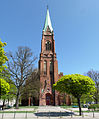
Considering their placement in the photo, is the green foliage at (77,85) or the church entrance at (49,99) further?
the church entrance at (49,99)

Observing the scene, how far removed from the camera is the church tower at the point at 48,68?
3672cm

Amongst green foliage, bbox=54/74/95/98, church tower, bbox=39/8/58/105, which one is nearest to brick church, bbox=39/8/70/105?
church tower, bbox=39/8/58/105

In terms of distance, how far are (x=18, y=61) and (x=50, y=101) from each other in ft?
61.6

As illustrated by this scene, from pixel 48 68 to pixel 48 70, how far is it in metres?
0.77

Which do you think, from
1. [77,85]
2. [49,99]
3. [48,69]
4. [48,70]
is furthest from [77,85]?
[48,69]

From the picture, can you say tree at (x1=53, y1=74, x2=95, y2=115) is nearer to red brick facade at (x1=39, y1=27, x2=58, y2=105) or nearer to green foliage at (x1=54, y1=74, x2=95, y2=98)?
green foliage at (x1=54, y1=74, x2=95, y2=98)

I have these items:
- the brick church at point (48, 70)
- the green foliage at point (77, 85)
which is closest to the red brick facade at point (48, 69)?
the brick church at point (48, 70)

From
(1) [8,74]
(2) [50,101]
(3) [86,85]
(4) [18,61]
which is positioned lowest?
(2) [50,101]

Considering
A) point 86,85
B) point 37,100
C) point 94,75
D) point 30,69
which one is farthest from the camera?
point 94,75

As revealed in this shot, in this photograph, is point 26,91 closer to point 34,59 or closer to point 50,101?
point 34,59

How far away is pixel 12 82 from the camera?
26188 mm

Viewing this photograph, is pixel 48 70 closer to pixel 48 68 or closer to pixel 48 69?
pixel 48 69

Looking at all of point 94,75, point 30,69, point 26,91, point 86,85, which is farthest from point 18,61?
point 94,75

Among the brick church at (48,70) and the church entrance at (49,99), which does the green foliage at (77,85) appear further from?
the church entrance at (49,99)
